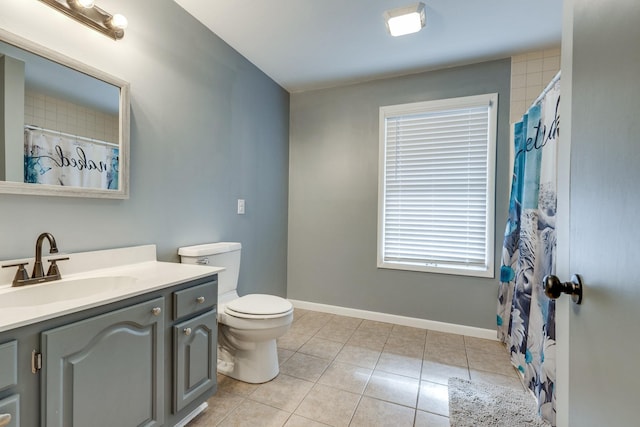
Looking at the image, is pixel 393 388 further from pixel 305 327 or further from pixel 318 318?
pixel 318 318

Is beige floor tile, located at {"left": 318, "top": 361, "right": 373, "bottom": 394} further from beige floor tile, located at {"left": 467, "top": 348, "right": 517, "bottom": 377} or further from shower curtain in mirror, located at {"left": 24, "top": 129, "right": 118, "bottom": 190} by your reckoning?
shower curtain in mirror, located at {"left": 24, "top": 129, "right": 118, "bottom": 190}

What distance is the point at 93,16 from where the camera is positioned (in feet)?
4.74

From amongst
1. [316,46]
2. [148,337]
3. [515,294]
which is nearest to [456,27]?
[316,46]

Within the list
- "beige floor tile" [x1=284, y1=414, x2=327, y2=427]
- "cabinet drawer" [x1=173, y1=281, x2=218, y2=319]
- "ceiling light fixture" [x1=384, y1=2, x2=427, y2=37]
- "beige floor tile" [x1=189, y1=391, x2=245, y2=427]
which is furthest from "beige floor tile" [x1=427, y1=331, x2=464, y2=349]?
"ceiling light fixture" [x1=384, y1=2, x2=427, y2=37]

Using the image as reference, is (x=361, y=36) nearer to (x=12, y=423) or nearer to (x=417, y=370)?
(x=417, y=370)

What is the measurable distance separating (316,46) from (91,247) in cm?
206

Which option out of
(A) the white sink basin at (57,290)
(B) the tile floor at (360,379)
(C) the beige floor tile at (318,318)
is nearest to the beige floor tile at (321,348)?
(B) the tile floor at (360,379)

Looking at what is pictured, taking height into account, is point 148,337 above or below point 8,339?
below

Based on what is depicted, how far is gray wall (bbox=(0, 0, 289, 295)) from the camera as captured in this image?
1337 millimetres

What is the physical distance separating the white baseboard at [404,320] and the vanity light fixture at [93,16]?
105 inches

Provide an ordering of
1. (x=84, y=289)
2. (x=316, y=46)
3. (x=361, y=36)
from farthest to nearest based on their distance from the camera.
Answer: (x=316, y=46), (x=361, y=36), (x=84, y=289)

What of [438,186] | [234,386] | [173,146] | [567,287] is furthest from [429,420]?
[173,146]

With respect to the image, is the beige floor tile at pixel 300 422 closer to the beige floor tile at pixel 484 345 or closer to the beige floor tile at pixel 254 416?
the beige floor tile at pixel 254 416

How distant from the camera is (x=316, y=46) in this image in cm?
238
